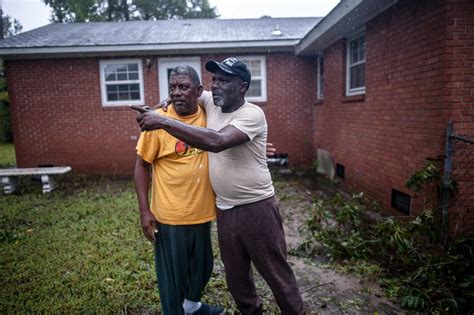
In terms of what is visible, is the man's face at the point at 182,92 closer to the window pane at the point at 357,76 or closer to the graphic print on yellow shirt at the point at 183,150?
the graphic print on yellow shirt at the point at 183,150

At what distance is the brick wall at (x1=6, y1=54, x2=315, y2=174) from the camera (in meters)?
9.45

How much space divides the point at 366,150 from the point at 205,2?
1064 inches

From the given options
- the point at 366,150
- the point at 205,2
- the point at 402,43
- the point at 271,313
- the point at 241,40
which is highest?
the point at 205,2

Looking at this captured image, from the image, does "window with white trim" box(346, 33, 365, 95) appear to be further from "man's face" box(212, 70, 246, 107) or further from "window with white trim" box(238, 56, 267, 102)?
"man's face" box(212, 70, 246, 107)

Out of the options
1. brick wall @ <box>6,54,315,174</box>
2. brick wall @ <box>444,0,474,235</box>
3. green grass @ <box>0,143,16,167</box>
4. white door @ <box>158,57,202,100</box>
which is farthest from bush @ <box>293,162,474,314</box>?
green grass @ <box>0,143,16,167</box>

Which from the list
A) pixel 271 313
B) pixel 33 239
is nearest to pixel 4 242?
pixel 33 239

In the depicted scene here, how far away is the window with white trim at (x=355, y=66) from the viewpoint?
6.62 m

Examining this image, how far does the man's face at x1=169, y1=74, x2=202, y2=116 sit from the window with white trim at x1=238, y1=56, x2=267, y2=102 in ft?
24.9

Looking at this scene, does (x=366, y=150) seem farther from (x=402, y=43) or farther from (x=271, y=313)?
(x=271, y=313)

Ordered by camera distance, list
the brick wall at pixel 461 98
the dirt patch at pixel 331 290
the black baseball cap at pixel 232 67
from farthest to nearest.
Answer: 1. the brick wall at pixel 461 98
2. the dirt patch at pixel 331 290
3. the black baseball cap at pixel 232 67

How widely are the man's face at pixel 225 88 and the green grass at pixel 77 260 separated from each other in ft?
6.42

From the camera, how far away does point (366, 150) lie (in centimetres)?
611

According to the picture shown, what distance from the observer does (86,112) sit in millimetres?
9609

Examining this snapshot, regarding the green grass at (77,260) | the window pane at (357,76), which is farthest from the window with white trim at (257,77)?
the green grass at (77,260)
